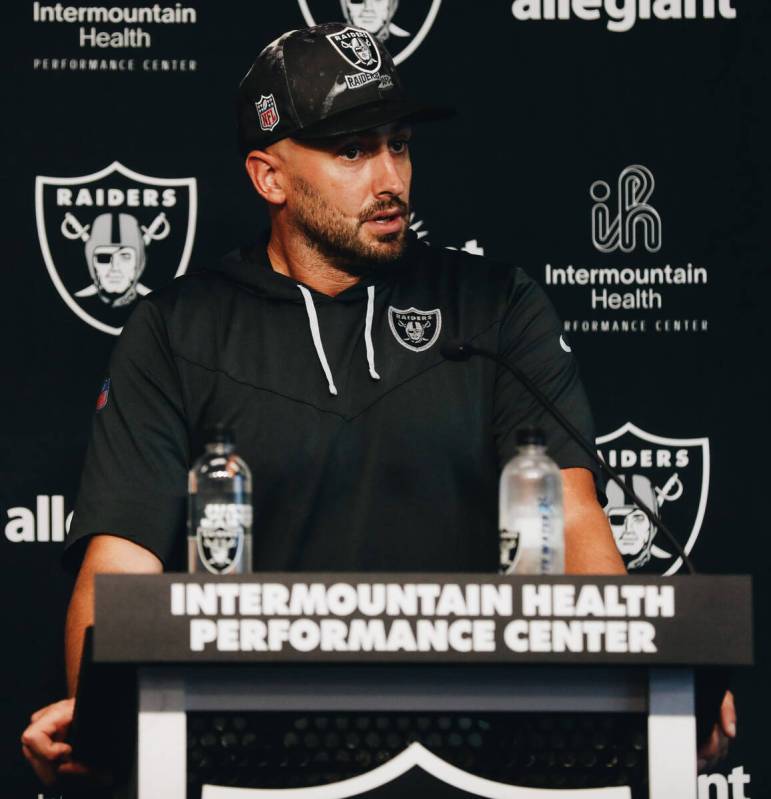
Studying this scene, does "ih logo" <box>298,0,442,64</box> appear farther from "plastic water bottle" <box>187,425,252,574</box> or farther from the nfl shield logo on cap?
"plastic water bottle" <box>187,425,252,574</box>

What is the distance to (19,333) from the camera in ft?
9.77

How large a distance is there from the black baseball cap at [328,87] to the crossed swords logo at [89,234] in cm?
72

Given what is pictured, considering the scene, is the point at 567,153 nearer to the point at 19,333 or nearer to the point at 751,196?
the point at 751,196

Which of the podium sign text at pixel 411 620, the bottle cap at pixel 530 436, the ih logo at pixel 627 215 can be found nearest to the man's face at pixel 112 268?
the ih logo at pixel 627 215

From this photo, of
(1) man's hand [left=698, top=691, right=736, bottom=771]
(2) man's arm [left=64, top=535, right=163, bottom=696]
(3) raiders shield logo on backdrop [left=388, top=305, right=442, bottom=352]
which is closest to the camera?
(1) man's hand [left=698, top=691, right=736, bottom=771]

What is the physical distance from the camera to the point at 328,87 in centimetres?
228

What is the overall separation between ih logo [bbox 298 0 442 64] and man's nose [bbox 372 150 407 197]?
807 millimetres

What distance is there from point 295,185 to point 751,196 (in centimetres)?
110

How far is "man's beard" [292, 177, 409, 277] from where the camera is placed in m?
2.32

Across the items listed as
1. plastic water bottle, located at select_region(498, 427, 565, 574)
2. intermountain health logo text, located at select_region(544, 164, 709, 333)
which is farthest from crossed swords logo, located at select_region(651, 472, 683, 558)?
plastic water bottle, located at select_region(498, 427, 565, 574)

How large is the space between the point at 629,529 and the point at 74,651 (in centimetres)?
139

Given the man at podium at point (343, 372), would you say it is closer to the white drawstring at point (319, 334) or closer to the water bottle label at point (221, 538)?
the white drawstring at point (319, 334)

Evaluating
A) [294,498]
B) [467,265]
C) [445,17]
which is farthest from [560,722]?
[445,17]

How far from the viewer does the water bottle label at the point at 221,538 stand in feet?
5.62
